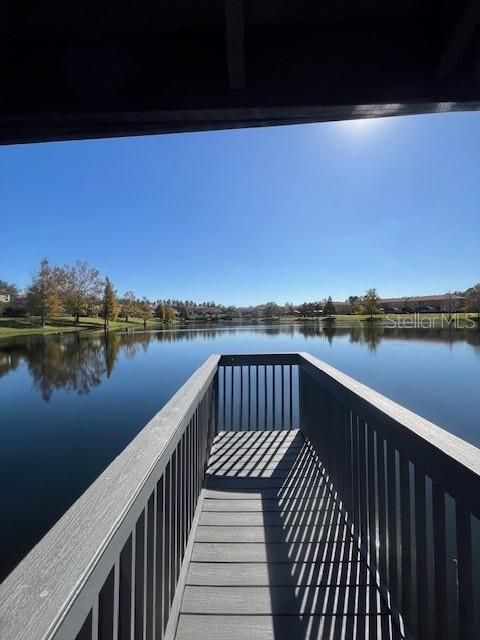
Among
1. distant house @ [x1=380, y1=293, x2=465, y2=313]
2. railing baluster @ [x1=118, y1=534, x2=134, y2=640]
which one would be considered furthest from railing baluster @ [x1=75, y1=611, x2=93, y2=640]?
distant house @ [x1=380, y1=293, x2=465, y2=313]

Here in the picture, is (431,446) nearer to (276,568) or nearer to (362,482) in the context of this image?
(362,482)

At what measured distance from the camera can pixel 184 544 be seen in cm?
149

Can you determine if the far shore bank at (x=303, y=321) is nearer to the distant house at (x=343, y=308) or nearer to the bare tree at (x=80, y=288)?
the bare tree at (x=80, y=288)

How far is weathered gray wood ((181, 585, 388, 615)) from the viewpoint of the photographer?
1.24 metres

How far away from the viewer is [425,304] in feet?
151

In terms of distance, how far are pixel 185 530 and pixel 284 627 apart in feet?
1.77

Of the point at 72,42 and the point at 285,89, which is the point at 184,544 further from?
the point at 72,42

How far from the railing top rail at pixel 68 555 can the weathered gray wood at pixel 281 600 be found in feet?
2.58

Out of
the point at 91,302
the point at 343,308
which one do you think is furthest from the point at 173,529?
the point at 343,308

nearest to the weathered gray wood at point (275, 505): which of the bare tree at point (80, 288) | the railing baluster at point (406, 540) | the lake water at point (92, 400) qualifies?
the railing baluster at point (406, 540)

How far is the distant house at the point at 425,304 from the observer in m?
37.8

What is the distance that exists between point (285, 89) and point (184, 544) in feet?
5.97

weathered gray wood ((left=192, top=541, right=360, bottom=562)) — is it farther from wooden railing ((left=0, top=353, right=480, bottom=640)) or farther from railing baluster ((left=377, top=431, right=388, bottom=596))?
railing baluster ((left=377, top=431, right=388, bottom=596))

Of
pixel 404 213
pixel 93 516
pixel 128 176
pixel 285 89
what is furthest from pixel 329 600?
pixel 404 213
